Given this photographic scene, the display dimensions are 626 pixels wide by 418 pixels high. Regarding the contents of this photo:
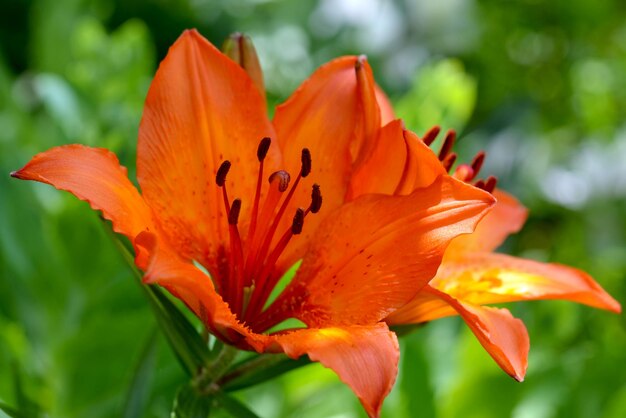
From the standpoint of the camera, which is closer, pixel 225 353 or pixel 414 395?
pixel 225 353

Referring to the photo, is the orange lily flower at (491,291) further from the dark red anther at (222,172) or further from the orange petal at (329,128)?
the dark red anther at (222,172)

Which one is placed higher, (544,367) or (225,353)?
(225,353)

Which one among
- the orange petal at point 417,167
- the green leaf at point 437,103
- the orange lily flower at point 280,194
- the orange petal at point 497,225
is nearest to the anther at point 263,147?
the orange lily flower at point 280,194

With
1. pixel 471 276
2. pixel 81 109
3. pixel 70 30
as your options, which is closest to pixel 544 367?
pixel 471 276

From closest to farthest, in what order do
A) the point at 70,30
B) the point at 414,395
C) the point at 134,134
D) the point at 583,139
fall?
the point at 414,395 < the point at 134,134 < the point at 70,30 < the point at 583,139

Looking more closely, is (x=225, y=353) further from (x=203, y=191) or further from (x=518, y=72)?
(x=518, y=72)

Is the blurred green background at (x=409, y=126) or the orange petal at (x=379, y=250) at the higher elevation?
the orange petal at (x=379, y=250)

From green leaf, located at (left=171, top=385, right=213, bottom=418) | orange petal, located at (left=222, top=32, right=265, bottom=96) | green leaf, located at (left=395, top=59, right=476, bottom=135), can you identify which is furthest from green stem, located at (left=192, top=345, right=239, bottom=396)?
green leaf, located at (left=395, top=59, right=476, bottom=135)
